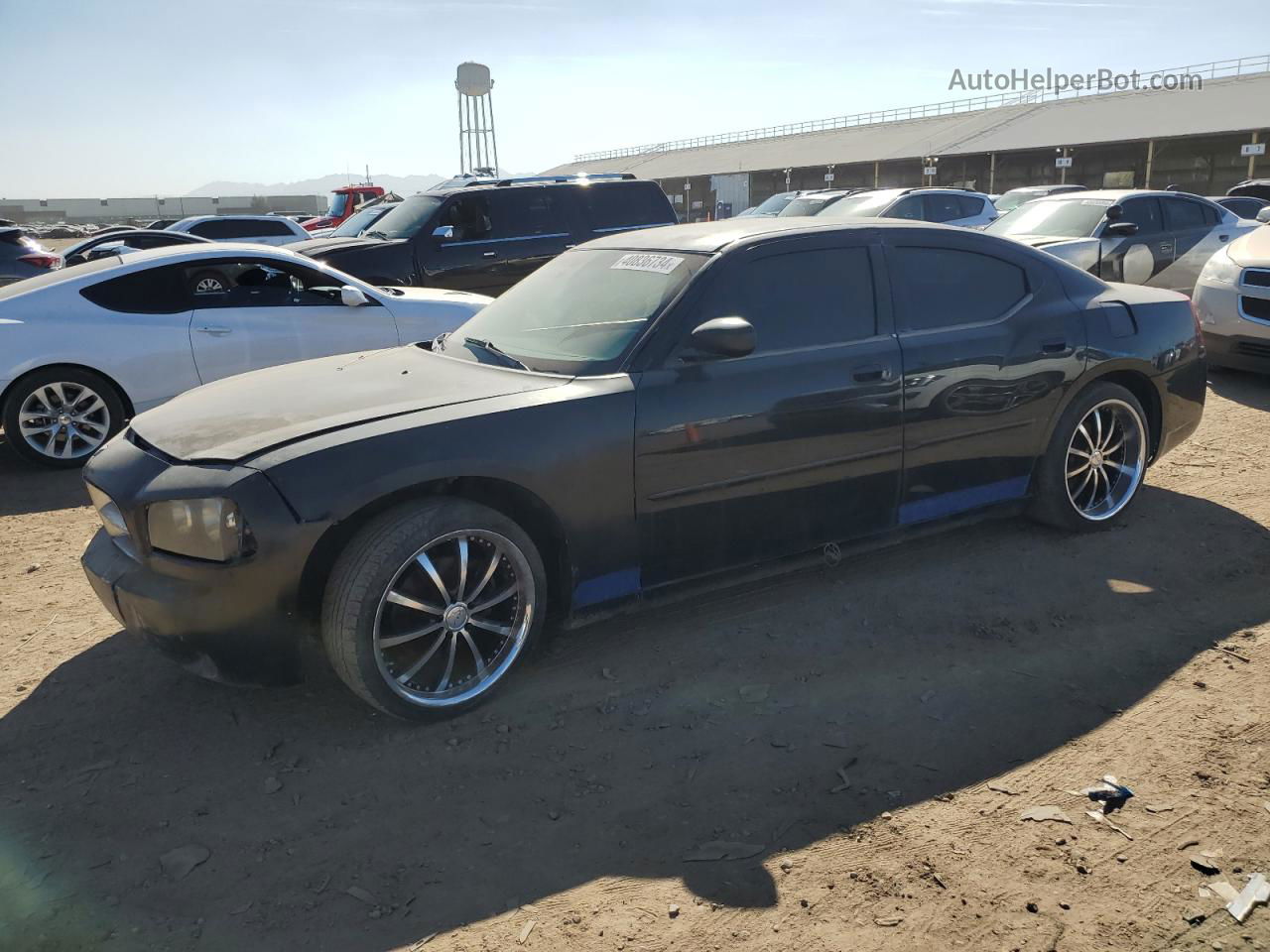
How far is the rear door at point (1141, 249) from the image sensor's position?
34.7 ft

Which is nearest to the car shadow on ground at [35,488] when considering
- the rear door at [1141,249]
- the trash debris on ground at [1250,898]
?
the trash debris on ground at [1250,898]

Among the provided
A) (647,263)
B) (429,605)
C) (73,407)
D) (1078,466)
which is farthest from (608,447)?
(73,407)

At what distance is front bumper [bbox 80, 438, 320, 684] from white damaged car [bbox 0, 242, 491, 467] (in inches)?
155

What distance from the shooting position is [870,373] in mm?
4039

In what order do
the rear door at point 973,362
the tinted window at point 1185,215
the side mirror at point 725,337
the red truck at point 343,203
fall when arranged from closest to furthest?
the side mirror at point 725,337 → the rear door at point 973,362 → the tinted window at point 1185,215 → the red truck at point 343,203

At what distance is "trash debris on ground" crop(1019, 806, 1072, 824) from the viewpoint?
2771mm

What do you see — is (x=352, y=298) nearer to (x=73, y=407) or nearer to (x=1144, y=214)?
(x=73, y=407)

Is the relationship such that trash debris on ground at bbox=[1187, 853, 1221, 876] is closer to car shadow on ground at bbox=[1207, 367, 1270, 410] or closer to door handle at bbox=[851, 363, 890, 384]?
door handle at bbox=[851, 363, 890, 384]

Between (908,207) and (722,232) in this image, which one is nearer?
(722,232)

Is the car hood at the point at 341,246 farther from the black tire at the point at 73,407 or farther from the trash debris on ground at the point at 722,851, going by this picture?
the trash debris on ground at the point at 722,851

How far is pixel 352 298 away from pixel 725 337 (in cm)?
424

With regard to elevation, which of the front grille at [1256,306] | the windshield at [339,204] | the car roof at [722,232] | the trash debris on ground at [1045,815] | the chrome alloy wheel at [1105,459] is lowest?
the trash debris on ground at [1045,815]

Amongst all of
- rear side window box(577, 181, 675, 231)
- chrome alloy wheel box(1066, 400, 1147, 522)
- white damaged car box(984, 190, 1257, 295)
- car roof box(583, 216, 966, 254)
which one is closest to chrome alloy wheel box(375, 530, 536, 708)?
car roof box(583, 216, 966, 254)

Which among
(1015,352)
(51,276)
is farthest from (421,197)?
(1015,352)
